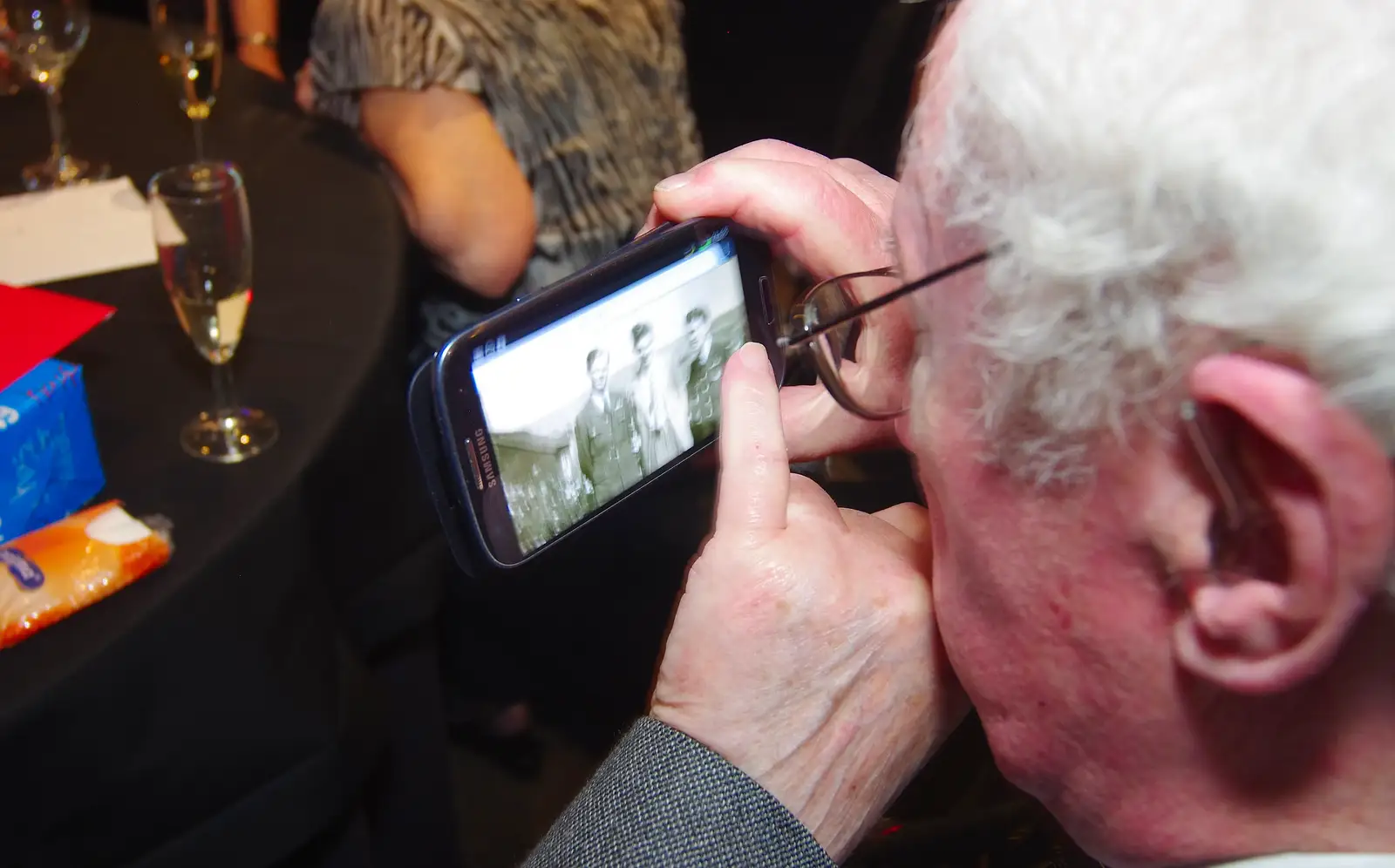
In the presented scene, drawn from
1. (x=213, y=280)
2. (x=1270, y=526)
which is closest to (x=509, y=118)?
(x=213, y=280)

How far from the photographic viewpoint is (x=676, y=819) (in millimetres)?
586

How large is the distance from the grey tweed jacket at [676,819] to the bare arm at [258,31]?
1524 mm

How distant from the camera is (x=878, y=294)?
2.01 ft

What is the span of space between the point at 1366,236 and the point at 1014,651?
0.27 meters

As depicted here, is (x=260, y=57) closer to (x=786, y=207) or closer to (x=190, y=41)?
(x=190, y=41)

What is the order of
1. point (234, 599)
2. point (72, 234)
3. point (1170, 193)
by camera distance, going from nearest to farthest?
point (1170, 193), point (234, 599), point (72, 234)

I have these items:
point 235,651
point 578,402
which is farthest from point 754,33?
point 235,651

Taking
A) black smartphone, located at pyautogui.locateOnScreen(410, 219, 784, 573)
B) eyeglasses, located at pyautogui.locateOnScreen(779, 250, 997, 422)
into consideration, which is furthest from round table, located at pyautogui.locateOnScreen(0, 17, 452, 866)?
eyeglasses, located at pyautogui.locateOnScreen(779, 250, 997, 422)

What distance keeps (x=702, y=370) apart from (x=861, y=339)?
13cm

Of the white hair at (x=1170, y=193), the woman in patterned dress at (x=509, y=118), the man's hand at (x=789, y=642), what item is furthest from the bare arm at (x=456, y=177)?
the white hair at (x=1170, y=193)

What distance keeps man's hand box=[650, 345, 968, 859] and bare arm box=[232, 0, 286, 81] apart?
1.47 m

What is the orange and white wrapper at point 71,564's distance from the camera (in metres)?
0.72

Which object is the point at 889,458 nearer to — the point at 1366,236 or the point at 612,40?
the point at 1366,236

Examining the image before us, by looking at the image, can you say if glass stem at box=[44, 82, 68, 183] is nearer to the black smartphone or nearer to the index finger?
the black smartphone
